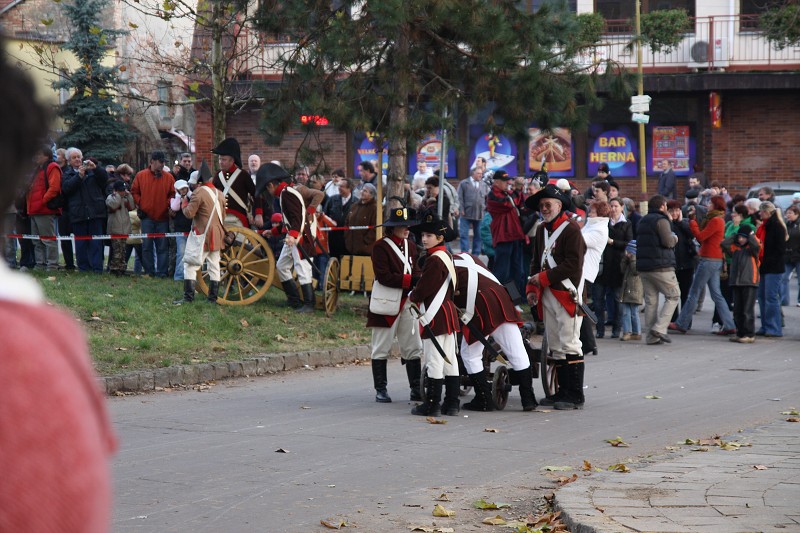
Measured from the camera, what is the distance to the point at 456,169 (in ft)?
110

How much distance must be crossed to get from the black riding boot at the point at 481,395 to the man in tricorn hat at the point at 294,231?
6.16 metres

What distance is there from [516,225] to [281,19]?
5050mm

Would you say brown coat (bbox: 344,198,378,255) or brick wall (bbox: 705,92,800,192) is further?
brick wall (bbox: 705,92,800,192)

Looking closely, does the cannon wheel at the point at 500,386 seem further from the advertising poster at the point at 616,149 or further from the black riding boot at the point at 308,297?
the advertising poster at the point at 616,149

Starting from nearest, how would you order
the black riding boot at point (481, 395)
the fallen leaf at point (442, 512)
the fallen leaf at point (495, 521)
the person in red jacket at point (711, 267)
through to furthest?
1. the fallen leaf at point (495, 521)
2. the fallen leaf at point (442, 512)
3. the black riding boot at point (481, 395)
4. the person in red jacket at point (711, 267)

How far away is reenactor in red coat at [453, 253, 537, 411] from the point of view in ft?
36.1

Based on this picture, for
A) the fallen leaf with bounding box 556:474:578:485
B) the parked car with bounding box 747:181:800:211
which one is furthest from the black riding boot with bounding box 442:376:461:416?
the parked car with bounding box 747:181:800:211

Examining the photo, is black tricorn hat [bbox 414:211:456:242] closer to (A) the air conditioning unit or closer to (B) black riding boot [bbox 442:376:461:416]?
(B) black riding boot [bbox 442:376:461:416]

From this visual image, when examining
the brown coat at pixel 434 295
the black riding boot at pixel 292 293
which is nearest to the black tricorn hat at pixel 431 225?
the brown coat at pixel 434 295

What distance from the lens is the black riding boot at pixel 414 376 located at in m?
11.6

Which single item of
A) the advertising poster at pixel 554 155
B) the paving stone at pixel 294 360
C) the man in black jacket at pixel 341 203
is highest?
the advertising poster at pixel 554 155

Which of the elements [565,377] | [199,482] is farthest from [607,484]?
[565,377]

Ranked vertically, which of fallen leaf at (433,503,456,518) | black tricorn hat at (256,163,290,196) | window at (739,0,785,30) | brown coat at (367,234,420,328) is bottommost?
fallen leaf at (433,503,456,518)

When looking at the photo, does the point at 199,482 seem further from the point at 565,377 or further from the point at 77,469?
the point at 77,469
